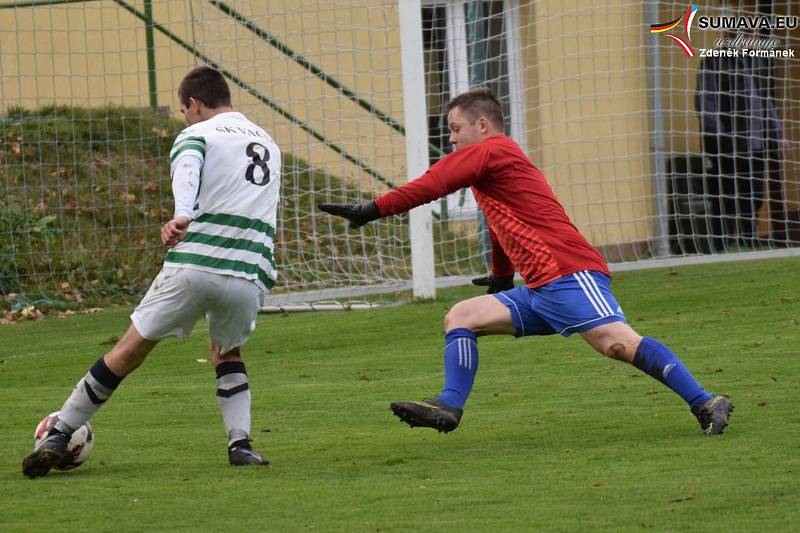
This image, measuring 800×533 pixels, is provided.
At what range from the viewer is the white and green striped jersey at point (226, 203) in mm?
5676

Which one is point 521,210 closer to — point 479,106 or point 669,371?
point 479,106

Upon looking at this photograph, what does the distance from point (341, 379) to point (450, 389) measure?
101 inches

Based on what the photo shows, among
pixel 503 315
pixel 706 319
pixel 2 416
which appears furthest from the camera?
pixel 706 319

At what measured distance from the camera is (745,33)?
15117 mm

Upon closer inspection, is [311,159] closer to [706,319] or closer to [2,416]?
[706,319]

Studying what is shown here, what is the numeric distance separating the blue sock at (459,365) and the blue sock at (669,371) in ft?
2.36

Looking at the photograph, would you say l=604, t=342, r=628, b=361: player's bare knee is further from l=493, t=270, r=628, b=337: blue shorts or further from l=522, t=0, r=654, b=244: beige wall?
l=522, t=0, r=654, b=244: beige wall

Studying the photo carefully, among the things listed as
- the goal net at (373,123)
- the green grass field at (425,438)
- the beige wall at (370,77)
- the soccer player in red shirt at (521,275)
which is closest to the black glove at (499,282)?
the soccer player in red shirt at (521,275)

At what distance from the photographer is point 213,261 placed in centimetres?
568

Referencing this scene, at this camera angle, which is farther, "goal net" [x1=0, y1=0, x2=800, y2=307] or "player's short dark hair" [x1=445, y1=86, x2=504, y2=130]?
"goal net" [x1=0, y1=0, x2=800, y2=307]

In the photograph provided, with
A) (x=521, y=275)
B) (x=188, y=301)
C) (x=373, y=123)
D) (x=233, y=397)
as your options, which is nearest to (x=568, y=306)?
(x=521, y=275)

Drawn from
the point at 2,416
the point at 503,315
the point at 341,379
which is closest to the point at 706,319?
the point at 341,379

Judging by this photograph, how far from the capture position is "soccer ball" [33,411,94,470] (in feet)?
19.0

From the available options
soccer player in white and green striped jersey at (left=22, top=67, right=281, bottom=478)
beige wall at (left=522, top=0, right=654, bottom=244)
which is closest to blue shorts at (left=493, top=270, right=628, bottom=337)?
soccer player in white and green striped jersey at (left=22, top=67, right=281, bottom=478)
